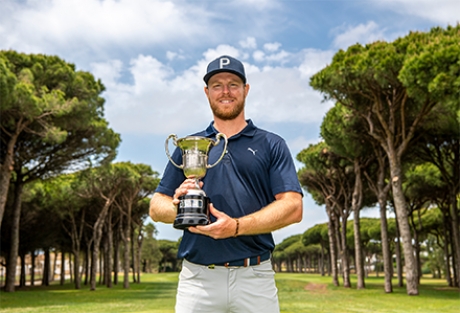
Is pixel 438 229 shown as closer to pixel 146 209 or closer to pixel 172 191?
pixel 146 209

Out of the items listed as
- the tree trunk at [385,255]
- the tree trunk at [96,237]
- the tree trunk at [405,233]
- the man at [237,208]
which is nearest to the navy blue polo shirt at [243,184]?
the man at [237,208]

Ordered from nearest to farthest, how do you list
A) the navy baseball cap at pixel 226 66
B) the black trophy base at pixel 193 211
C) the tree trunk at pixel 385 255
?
the black trophy base at pixel 193 211, the navy baseball cap at pixel 226 66, the tree trunk at pixel 385 255

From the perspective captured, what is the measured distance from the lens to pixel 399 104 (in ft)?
74.7

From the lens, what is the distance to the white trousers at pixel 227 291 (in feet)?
9.59

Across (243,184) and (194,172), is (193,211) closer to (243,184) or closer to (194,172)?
(194,172)

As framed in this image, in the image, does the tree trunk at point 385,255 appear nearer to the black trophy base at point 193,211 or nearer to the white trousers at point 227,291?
the white trousers at point 227,291

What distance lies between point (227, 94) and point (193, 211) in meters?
0.84

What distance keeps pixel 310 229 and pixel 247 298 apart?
236ft

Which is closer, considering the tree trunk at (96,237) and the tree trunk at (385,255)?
the tree trunk at (385,255)

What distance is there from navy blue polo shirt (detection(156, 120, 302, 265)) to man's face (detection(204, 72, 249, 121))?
151 mm

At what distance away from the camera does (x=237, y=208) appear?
117 inches

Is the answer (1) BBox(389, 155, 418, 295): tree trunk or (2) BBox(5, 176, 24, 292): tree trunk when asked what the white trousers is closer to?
(1) BBox(389, 155, 418, 295): tree trunk

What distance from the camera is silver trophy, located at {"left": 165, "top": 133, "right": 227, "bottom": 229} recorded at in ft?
8.91

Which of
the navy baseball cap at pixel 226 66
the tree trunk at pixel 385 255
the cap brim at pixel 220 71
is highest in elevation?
the navy baseball cap at pixel 226 66
